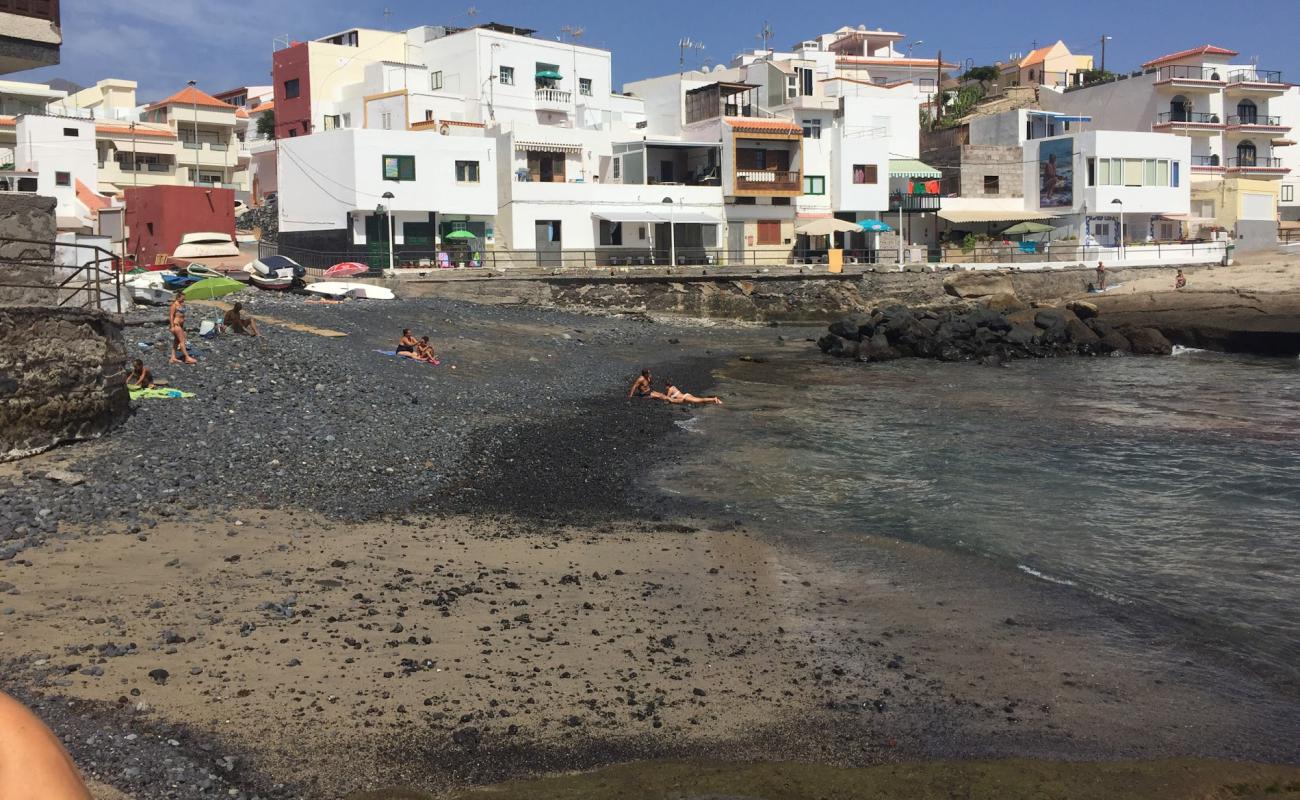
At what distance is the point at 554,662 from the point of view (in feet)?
26.9

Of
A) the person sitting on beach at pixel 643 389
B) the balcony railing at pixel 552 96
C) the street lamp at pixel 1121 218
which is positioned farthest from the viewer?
the street lamp at pixel 1121 218

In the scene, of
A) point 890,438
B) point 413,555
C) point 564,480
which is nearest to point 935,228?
point 890,438

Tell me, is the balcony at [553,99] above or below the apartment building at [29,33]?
above

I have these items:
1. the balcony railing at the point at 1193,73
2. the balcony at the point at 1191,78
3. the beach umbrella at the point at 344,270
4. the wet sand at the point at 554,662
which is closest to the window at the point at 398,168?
the beach umbrella at the point at 344,270

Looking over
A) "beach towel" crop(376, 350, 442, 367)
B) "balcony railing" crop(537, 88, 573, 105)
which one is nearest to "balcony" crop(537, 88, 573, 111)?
"balcony railing" crop(537, 88, 573, 105)

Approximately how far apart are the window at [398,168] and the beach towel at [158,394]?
29.3 metres

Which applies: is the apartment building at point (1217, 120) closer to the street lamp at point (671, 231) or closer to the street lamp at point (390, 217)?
the street lamp at point (671, 231)

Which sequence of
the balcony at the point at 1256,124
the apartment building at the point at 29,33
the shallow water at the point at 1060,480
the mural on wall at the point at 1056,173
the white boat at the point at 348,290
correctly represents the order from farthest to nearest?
1. the balcony at the point at 1256,124
2. the mural on wall at the point at 1056,173
3. the white boat at the point at 348,290
4. the apartment building at the point at 29,33
5. the shallow water at the point at 1060,480

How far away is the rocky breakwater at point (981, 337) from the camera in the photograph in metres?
35.8

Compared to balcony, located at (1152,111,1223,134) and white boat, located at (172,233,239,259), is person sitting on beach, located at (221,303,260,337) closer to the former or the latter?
white boat, located at (172,233,239,259)

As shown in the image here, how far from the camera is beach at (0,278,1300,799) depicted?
679cm

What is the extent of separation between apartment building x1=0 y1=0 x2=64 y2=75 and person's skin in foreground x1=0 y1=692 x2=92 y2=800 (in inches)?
631

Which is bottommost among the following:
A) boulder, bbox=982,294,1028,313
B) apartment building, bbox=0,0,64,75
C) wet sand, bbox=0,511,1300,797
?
wet sand, bbox=0,511,1300,797

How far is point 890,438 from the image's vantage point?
20.3m
